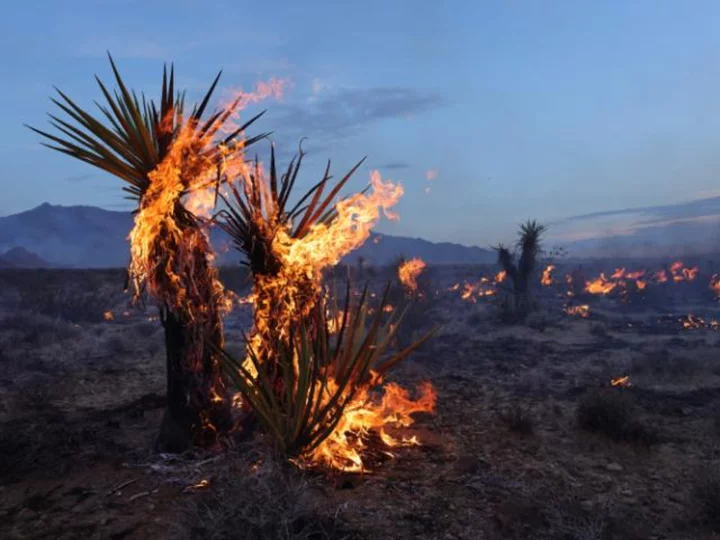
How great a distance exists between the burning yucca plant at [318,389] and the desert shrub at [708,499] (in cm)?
350

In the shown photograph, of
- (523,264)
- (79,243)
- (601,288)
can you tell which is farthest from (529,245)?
(79,243)

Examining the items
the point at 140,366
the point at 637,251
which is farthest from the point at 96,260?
the point at 140,366

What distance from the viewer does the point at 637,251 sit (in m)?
144

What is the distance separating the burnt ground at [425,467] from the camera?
4930 mm

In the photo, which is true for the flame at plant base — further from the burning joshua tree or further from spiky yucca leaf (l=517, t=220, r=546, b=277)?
Answer: spiky yucca leaf (l=517, t=220, r=546, b=277)

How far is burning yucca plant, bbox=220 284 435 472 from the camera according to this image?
6.07 metres

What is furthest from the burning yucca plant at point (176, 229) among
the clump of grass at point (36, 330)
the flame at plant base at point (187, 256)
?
the clump of grass at point (36, 330)

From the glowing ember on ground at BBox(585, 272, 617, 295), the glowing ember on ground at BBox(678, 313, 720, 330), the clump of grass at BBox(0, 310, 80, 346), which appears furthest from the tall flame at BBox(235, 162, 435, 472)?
the glowing ember on ground at BBox(585, 272, 617, 295)

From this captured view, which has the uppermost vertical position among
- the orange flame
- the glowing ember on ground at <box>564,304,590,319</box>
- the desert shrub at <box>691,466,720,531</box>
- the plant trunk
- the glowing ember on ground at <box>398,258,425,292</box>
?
the glowing ember on ground at <box>398,258,425,292</box>

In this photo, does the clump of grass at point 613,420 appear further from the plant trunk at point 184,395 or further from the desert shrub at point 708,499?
the plant trunk at point 184,395

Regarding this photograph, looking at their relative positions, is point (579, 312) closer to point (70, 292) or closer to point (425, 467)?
point (425, 467)

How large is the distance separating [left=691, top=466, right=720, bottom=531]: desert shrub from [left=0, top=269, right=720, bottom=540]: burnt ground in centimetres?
2

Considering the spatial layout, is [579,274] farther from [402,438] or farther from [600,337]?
[402,438]

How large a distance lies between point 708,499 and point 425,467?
10.3ft
